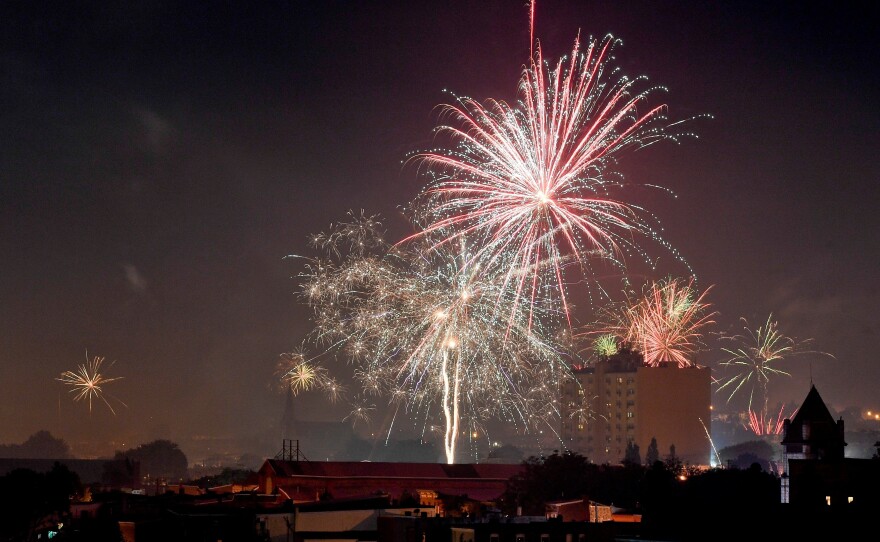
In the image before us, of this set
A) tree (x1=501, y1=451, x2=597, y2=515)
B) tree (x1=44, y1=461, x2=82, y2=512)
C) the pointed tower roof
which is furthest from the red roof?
the pointed tower roof

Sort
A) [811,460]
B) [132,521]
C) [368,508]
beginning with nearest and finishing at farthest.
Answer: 1. [368,508]
2. [132,521]
3. [811,460]

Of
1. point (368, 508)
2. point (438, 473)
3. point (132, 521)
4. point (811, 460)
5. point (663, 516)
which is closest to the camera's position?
point (663, 516)

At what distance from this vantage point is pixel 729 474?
11300 cm

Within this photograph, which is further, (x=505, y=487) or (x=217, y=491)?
(x=505, y=487)

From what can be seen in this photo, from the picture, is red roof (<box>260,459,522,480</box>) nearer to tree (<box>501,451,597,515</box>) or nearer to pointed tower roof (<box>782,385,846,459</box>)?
tree (<box>501,451,597,515</box>)

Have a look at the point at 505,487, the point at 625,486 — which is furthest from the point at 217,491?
the point at 625,486

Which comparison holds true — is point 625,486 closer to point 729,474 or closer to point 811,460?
point 729,474

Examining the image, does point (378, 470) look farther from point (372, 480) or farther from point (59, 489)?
point (59, 489)

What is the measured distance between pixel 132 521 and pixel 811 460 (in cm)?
4243

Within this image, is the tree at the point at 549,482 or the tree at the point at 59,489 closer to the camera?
the tree at the point at 59,489

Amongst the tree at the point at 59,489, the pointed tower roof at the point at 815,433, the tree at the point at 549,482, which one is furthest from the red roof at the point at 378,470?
the pointed tower roof at the point at 815,433

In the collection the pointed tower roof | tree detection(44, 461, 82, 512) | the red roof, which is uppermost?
the pointed tower roof

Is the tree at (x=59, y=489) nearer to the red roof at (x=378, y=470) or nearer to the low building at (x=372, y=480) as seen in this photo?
the low building at (x=372, y=480)

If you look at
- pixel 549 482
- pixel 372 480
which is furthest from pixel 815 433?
pixel 372 480
